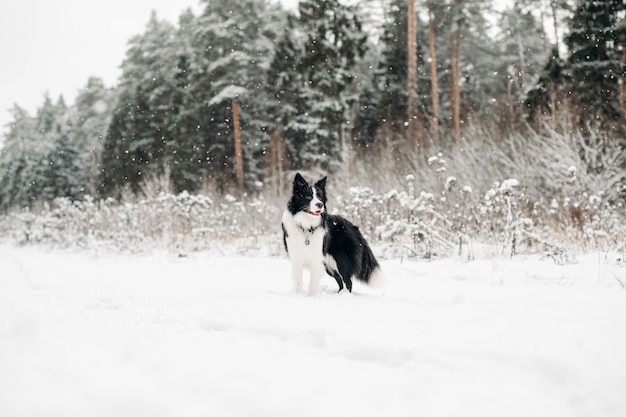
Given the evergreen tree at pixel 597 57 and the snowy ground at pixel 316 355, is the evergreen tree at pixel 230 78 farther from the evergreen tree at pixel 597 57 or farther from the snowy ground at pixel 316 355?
the snowy ground at pixel 316 355

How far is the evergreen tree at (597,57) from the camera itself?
12781 mm

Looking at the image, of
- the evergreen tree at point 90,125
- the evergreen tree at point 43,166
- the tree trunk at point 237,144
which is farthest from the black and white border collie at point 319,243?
the evergreen tree at point 90,125

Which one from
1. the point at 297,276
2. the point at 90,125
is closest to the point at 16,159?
the point at 90,125

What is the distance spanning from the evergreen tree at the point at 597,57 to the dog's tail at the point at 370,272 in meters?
10.6

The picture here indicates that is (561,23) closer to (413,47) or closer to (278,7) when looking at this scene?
(413,47)

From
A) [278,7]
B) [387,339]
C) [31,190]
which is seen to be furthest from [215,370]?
[31,190]

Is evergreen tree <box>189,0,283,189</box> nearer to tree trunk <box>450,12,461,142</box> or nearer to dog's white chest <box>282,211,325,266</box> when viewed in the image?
tree trunk <box>450,12,461,142</box>

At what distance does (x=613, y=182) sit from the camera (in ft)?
29.6

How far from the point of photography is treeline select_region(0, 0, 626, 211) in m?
13.5

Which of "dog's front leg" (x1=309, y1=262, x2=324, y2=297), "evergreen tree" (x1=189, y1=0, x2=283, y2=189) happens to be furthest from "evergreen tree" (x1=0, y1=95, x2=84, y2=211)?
"dog's front leg" (x1=309, y1=262, x2=324, y2=297)

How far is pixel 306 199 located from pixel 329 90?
50.9 feet

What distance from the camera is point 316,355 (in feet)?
8.28

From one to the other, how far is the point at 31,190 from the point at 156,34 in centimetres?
1826

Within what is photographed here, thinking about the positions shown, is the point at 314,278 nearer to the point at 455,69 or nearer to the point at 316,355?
the point at 316,355
